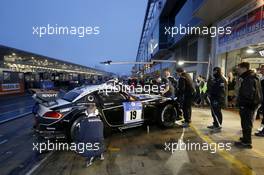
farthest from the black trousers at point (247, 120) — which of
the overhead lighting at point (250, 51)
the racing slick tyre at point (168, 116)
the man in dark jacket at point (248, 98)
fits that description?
the overhead lighting at point (250, 51)

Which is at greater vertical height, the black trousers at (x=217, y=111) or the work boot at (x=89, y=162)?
the black trousers at (x=217, y=111)

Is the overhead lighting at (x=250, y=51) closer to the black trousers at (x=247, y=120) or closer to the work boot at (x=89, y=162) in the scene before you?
the black trousers at (x=247, y=120)

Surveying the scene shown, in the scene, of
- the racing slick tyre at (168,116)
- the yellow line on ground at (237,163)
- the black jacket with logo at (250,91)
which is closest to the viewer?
the yellow line on ground at (237,163)

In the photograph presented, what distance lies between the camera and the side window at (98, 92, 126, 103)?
6.48m

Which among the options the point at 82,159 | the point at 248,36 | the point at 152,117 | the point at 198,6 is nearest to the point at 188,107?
the point at 152,117

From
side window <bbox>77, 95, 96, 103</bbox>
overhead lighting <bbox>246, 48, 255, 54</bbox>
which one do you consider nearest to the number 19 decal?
side window <bbox>77, 95, 96, 103</bbox>

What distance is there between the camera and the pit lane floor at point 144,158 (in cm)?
441

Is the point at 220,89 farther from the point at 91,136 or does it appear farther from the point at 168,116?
the point at 91,136

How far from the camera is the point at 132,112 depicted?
6773 mm

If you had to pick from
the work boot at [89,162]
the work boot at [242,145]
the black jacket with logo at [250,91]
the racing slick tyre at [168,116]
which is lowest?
the work boot at [89,162]

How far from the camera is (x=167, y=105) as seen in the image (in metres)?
7.61

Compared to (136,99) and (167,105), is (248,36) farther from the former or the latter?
(136,99)

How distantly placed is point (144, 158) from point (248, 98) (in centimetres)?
278

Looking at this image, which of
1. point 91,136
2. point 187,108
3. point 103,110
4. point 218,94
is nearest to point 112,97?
point 103,110
